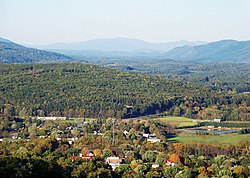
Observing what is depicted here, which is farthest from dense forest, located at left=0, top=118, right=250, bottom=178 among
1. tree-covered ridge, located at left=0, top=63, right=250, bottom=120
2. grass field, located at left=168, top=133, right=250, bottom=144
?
tree-covered ridge, located at left=0, top=63, right=250, bottom=120

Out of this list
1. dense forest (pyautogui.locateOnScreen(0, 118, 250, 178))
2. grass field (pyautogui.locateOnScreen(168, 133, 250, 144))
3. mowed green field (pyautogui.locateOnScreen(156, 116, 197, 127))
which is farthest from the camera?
mowed green field (pyautogui.locateOnScreen(156, 116, 197, 127))

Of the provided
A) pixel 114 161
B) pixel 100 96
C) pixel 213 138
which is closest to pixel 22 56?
pixel 100 96

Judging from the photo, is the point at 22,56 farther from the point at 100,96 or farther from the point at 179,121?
the point at 179,121

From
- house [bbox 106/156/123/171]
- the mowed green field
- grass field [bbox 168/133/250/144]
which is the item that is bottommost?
the mowed green field

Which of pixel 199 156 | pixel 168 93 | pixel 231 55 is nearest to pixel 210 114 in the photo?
pixel 168 93

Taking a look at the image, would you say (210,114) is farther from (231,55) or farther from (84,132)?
Answer: (231,55)

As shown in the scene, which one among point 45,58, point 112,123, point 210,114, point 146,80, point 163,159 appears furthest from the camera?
point 45,58

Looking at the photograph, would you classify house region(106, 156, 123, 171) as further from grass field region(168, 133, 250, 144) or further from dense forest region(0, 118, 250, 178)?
grass field region(168, 133, 250, 144)

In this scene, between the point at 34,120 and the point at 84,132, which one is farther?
the point at 34,120

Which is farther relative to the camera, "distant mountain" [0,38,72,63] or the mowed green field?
"distant mountain" [0,38,72,63]
